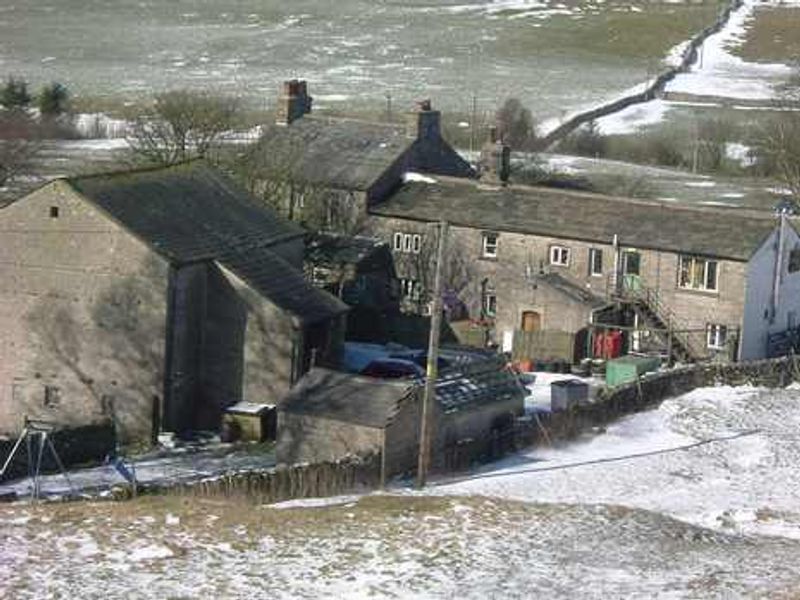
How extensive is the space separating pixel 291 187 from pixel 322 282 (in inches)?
166

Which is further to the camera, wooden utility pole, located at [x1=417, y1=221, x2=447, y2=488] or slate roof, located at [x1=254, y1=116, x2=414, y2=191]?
slate roof, located at [x1=254, y1=116, x2=414, y2=191]

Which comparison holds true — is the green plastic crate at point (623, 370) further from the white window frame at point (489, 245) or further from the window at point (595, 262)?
the white window frame at point (489, 245)

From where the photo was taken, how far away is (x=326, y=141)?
6569cm

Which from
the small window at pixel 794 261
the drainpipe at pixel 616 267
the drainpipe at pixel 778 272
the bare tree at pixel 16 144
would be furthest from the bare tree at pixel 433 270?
the bare tree at pixel 16 144

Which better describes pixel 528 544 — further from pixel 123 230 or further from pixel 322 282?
pixel 322 282

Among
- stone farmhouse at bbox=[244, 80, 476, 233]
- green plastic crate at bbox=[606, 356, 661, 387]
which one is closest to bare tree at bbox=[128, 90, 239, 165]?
stone farmhouse at bbox=[244, 80, 476, 233]

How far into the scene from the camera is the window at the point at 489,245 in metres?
59.6

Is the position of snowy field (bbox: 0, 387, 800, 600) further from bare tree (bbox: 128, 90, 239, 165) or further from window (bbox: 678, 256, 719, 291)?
bare tree (bbox: 128, 90, 239, 165)

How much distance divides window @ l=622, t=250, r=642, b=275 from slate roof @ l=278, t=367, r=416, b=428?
55.4 ft

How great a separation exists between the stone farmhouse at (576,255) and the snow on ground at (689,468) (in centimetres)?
643

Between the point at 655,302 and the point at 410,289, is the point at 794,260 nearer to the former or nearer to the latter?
the point at 655,302

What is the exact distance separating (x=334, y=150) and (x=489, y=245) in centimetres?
867

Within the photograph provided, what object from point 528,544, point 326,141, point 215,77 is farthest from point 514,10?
point 528,544

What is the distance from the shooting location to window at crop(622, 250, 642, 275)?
188ft
